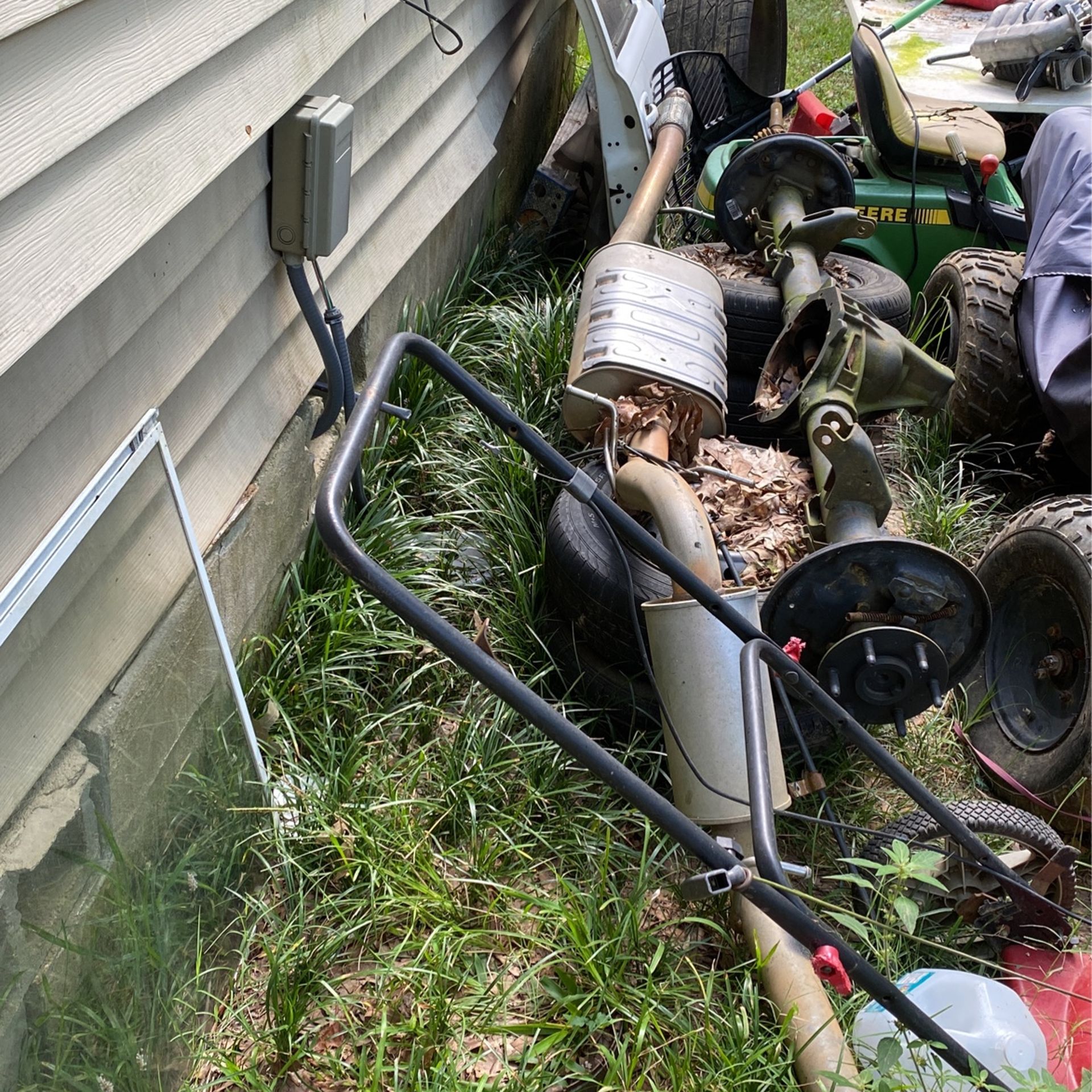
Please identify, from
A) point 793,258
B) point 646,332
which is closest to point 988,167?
point 793,258

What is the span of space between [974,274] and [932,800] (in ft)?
8.41

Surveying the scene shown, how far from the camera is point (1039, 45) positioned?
539 centimetres

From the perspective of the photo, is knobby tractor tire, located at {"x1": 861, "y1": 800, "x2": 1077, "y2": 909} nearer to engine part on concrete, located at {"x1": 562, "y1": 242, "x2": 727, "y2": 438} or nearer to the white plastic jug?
the white plastic jug

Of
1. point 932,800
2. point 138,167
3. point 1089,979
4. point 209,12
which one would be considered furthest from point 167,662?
point 1089,979

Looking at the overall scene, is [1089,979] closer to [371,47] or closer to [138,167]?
[138,167]

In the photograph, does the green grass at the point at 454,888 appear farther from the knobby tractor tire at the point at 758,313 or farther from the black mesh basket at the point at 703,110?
the black mesh basket at the point at 703,110

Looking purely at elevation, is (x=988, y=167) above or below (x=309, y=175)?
below

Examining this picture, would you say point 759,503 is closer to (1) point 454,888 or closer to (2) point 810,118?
(1) point 454,888

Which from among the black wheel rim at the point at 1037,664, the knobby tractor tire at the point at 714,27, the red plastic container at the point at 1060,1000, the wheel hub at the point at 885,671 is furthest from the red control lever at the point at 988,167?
the red plastic container at the point at 1060,1000

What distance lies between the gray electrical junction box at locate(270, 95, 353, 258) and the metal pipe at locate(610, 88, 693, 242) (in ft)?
4.57

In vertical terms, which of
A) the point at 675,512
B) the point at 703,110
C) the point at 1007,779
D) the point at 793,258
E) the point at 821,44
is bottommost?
the point at 1007,779

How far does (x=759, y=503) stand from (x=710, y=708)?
39.0 inches

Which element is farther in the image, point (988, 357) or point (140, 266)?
point (988, 357)

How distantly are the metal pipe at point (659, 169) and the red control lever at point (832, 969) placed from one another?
9.40ft
